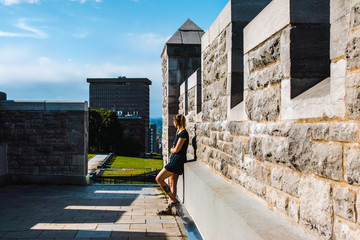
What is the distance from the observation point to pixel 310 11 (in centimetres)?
254

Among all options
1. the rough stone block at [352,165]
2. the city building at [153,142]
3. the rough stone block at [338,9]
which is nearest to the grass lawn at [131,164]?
the rough stone block at [338,9]

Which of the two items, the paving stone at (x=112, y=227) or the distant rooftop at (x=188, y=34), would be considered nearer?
the paving stone at (x=112, y=227)

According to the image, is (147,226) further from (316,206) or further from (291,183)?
(316,206)

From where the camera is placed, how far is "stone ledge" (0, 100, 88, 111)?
9820mm

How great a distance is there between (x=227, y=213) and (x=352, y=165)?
1647mm

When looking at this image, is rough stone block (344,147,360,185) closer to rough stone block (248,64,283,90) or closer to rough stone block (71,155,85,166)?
rough stone block (248,64,283,90)

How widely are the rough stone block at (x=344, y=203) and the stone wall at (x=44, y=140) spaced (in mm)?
8632

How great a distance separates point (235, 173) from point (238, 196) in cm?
44

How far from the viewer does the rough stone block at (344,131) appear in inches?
71.4

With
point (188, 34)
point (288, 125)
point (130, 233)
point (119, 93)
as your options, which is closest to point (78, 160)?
point (188, 34)

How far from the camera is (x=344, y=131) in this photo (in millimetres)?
1892

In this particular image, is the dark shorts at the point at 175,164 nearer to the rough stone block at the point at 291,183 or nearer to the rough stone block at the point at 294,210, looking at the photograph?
the rough stone block at the point at 291,183

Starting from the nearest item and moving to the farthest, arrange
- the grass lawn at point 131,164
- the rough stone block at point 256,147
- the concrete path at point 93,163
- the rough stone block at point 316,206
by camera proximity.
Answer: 1. the rough stone block at point 316,206
2. the rough stone block at point 256,147
3. the concrete path at point 93,163
4. the grass lawn at point 131,164

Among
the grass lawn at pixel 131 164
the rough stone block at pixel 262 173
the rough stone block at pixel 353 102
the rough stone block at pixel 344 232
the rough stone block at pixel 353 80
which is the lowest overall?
the grass lawn at pixel 131 164
